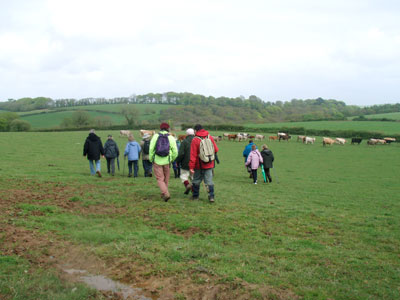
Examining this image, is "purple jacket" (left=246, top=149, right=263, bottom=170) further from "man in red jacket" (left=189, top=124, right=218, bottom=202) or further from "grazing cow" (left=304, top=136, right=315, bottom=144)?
"grazing cow" (left=304, top=136, right=315, bottom=144)

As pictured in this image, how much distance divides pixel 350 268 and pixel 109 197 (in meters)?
7.29

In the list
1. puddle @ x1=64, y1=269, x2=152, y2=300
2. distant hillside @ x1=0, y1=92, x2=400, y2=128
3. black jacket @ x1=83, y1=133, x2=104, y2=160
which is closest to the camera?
puddle @ x1=64, y1=269, x2=152, y2=300

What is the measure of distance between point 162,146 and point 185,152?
1.57 meters

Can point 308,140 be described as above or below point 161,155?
below

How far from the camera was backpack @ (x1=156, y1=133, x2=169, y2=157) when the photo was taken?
10.2 m

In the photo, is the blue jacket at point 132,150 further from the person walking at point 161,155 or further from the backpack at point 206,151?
the backpack at point 206,151

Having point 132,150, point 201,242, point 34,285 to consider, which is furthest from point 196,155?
point 132,150

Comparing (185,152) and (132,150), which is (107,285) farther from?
(132,150)

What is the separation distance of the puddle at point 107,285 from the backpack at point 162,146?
5229 mm

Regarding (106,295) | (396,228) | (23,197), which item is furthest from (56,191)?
(396,228)

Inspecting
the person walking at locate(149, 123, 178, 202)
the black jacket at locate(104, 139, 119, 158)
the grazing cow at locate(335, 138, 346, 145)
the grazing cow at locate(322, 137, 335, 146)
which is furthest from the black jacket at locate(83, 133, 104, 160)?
the grazing cow at locate(335, 138, 346, 145)

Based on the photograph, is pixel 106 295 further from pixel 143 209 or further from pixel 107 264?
pixel 143 209

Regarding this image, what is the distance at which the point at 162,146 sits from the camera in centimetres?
1027

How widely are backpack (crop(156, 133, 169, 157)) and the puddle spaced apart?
5.23 meters
